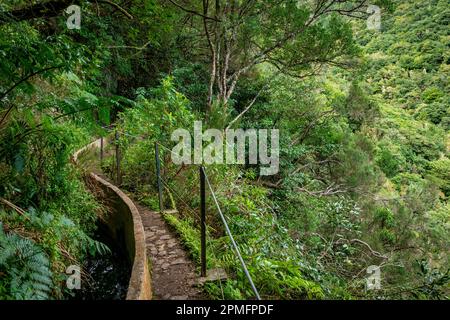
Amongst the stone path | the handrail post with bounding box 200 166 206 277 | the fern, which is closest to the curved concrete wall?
the stone path

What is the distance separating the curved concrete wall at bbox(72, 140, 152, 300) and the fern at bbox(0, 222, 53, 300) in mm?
728

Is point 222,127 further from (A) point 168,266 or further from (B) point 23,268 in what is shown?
(B) point 23,268

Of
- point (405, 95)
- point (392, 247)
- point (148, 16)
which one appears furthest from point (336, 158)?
point (405, 95)

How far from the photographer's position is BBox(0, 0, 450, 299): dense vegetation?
3.16 meters

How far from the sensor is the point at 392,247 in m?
9.73

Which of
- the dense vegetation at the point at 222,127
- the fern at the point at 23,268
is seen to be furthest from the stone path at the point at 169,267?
the fern at the point at 23,268

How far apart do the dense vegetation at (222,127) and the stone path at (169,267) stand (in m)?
0.17

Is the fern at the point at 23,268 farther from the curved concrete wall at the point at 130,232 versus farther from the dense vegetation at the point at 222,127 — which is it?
the curved concrete wall at the point at 130,232

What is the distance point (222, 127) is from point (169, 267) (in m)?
4.79

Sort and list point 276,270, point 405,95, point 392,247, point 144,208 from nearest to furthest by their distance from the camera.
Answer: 1. point 276,270
2. point 144,208
3. point 392,247
4. point 405,95

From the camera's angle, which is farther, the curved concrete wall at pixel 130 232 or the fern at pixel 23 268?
the curved concrete wall at pixel 130 232

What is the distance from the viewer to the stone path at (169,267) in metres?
3.16
